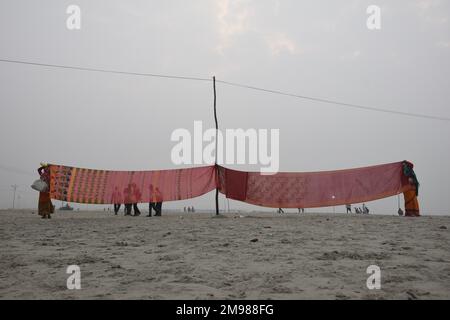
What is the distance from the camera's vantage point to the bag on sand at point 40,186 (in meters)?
10.7

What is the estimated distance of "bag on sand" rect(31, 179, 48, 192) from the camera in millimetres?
10695

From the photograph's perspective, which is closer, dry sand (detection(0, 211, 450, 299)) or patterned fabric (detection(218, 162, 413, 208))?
dry sand (detection(0, 211, 450, 299))

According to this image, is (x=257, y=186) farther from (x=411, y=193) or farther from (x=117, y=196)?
(x=411, y=193)

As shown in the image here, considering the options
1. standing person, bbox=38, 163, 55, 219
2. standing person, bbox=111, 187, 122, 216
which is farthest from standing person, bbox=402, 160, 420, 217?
standing person, bbox=38, 163, 55, 219

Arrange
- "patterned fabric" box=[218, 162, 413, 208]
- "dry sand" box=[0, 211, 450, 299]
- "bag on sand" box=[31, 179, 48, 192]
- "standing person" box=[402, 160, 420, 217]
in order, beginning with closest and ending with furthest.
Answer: "dry sand" box=[0, 211, 450, 299], "bag on sand" box=[31, 179, 48, 192], "standing person" box=[402, 160, 420, 217], "patterned fabric" box=[218, 162, 413, 208]

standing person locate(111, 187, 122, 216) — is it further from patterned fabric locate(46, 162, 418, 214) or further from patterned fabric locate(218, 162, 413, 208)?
patterned fabric locate(218, 162, 413, 208)

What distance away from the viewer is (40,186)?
10766mm

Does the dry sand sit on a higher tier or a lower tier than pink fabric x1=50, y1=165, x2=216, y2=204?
lower

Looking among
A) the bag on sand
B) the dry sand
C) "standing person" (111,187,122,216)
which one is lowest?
the dry sand

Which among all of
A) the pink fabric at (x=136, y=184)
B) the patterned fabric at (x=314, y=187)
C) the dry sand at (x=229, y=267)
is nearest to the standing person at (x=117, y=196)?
the pink fabric at (x=136, y=184)

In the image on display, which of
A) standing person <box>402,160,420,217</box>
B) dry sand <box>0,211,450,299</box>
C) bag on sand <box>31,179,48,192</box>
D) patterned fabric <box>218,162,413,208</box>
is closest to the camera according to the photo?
dry sand <box>0,211,450,299</box>

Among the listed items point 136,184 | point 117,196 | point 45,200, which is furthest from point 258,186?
point 45,200

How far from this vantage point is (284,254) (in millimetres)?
3875

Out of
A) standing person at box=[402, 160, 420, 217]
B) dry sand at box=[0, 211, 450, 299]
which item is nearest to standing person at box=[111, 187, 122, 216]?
dry sand at box=[0, 211, 450, 299]
